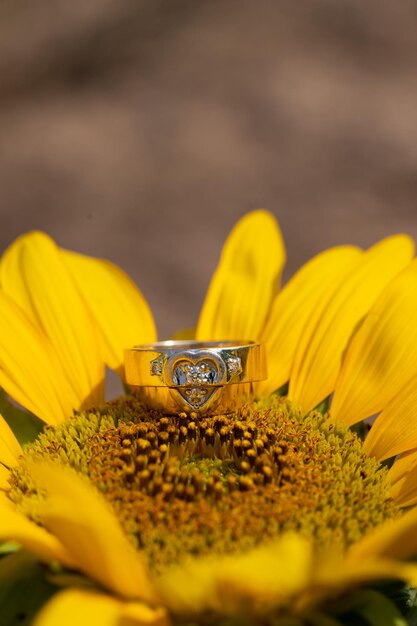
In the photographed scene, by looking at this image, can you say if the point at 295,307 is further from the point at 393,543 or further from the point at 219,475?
the point at 393,543

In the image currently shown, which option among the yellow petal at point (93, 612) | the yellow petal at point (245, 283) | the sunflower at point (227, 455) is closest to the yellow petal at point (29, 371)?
the sunflower at point (227, 455)

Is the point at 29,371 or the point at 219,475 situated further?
the point at 29,371

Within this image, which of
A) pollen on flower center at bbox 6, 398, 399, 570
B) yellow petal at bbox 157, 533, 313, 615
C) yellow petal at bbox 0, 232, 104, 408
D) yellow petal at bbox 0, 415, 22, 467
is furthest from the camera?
yellow petal at bbox 0, 232, 104, 408

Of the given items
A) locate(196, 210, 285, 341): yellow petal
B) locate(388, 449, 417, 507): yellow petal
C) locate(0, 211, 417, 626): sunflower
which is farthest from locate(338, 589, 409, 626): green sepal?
locate(196, 210, 285, 341): yellow petal

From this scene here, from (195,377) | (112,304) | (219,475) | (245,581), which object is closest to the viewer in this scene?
(245,581)

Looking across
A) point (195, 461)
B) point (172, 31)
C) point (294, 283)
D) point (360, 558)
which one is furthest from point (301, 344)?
point (172, 31)

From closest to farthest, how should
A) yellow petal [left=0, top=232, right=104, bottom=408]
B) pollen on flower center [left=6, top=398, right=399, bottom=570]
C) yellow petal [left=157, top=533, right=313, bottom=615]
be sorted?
yellow petal [left=157, top=533, right=313, bottom=615], pollen on flower center [left=6, top=398, right=399, bottom=570], yellow petal [left=0, top=232, right=104, bottom=408]

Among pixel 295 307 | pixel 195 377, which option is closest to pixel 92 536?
pixel 195 377

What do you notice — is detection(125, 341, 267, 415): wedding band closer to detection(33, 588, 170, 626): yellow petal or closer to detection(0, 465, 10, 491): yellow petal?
detection(0, 465, 10, 491): yellow petal
